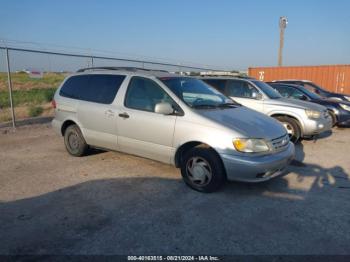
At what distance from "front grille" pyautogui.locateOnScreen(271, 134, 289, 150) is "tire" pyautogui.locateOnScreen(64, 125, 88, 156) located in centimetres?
357

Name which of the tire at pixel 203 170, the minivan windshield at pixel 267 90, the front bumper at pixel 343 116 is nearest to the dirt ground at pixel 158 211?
the tire at pixel 203 170

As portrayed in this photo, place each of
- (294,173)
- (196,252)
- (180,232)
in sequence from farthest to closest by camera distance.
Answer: (294,173) < (180,232) < (196,252)

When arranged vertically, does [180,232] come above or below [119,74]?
below

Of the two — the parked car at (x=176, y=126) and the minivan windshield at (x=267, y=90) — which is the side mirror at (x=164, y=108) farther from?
the minivan windshield at (x=267, y=90)

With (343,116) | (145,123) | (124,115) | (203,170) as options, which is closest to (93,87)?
(124,115)

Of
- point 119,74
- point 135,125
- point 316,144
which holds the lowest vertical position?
point 316,144

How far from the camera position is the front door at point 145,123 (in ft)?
15.5

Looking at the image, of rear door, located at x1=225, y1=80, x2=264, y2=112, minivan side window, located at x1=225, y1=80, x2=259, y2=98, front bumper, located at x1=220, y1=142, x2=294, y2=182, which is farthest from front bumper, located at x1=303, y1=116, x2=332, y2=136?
front bumper, located at x1=220, y1=142, x2=294, y2=182

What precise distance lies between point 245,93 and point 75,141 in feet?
15.0

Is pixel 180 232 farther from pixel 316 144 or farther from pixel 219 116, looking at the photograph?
pixel 316 144

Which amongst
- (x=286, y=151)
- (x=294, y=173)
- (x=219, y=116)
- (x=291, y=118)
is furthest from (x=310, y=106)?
(x=219, y=116)

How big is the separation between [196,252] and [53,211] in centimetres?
194

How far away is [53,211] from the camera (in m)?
3.85

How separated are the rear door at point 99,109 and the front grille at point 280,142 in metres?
2.63
